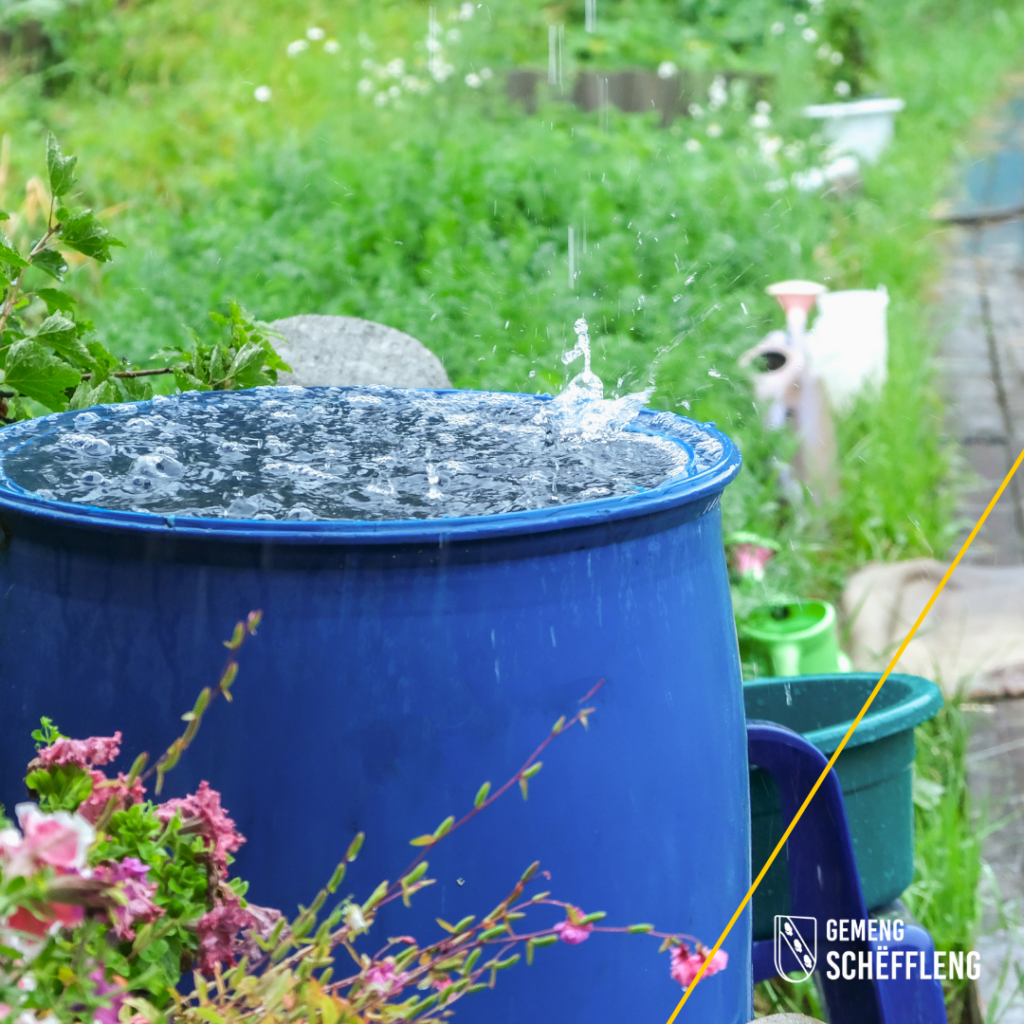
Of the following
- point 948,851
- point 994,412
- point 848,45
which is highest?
point 848,45

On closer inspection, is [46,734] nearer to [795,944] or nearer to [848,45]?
[795,944]

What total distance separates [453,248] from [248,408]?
273 cm

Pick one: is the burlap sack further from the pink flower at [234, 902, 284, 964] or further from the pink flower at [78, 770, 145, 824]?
the pink flower at [78, 770, 145, 824]

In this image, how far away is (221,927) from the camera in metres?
0.86

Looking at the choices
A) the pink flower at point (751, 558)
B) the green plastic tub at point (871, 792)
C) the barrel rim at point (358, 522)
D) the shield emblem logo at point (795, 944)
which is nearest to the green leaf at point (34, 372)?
the barrel rim at point (358, 522)

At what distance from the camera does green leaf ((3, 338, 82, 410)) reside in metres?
1.40

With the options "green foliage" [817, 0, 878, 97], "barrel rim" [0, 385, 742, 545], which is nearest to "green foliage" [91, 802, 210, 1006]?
"barrel rim" [0, 385, 742, 545]

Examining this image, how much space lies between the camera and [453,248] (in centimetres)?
406

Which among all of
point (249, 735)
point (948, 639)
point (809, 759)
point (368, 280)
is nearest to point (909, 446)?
point (948, 639)

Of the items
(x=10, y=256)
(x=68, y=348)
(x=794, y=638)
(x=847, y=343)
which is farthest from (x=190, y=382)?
(x=847, y=343)

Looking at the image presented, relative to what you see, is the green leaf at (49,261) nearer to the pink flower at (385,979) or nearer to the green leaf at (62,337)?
the green leaf at (62,337)

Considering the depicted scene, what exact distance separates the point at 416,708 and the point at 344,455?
14.3 inches

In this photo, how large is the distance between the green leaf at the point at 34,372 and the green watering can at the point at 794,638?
1427 millimetres

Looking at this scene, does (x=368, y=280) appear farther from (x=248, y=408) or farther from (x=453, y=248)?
(x=248, y=408)
